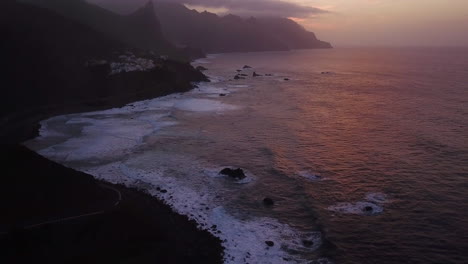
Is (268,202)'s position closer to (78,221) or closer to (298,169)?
(298,169)

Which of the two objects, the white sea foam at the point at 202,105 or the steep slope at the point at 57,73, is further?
the white sea foam at the point at 202,105

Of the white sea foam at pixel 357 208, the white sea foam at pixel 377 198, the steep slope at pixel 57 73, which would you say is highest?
the steep slope at pixel 57 73

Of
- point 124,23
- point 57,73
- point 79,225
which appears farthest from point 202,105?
point 124,23

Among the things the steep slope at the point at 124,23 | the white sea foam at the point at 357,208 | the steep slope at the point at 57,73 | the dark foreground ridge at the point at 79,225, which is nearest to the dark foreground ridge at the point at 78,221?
the dark foreground ridge at the point at 79,225

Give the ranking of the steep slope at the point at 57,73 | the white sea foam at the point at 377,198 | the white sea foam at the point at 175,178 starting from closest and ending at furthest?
1. the white sea foam at the point at 175,178
2. the white sea foam at the point at 377,198
3. the steep slope at the point at 57,73

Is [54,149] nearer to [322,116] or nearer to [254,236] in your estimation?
[254,236]

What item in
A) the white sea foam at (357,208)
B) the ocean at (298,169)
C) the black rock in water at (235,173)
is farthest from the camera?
the black rock in water at (235,173)

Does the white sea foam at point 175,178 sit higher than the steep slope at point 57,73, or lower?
lower

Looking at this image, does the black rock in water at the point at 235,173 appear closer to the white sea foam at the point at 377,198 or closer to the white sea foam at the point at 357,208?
the white sea foam at the point at 357,208
